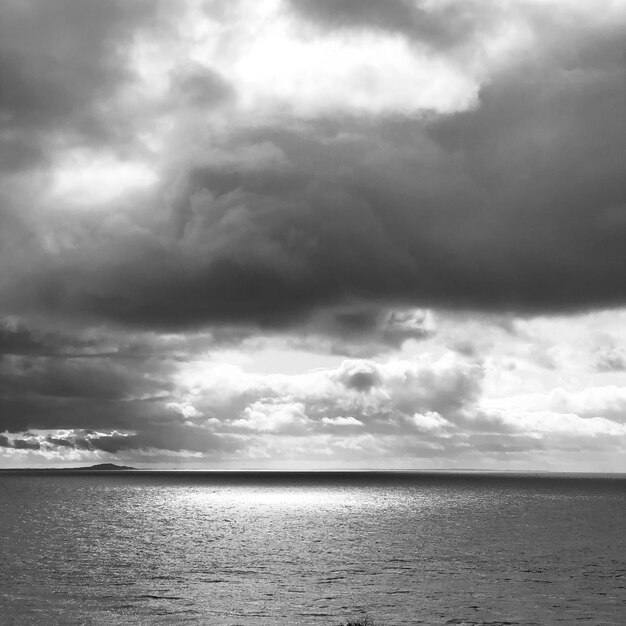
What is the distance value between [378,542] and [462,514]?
66660 mm

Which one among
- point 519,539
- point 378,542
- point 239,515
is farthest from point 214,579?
point 239,515

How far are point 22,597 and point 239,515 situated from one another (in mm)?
113369

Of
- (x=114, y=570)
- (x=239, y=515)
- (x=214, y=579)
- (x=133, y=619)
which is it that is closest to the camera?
(x=133, y=619)

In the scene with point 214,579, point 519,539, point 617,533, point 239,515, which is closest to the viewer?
point 214,579

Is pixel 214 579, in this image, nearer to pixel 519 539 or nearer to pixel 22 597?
pixel 22 597

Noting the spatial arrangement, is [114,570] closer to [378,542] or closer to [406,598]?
[406,598]

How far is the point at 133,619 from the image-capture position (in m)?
51.3

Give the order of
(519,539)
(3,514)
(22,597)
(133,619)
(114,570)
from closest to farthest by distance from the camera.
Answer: (133,619) → (22,597) → (114,570) → (519,539) → (3,514)

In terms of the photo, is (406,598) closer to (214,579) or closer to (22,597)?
(214,579)

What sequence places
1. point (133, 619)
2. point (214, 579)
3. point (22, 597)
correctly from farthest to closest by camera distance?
point (214, 579) → point (22, 597) → point (133, 619)

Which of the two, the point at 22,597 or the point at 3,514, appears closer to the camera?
the point at 22,597

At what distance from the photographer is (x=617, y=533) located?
382 ft

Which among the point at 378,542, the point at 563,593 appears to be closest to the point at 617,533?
the point at 378,542

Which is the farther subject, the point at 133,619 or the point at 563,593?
the point at 563,593
